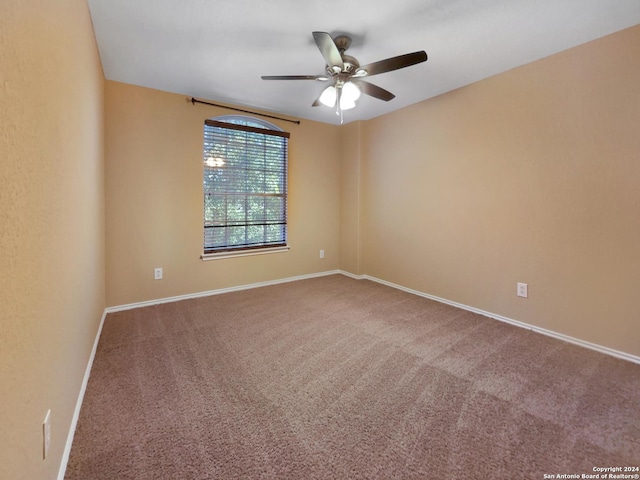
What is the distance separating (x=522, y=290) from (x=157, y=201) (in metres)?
3.79

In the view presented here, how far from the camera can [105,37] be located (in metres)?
2.19

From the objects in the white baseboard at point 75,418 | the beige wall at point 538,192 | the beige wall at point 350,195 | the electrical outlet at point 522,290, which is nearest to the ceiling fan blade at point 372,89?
the beige wall at point 538,192

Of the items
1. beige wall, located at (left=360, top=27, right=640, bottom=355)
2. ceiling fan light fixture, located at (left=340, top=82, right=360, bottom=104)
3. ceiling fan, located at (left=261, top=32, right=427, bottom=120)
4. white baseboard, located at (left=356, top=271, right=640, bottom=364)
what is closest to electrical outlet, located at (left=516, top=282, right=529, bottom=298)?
beige wall, located at (left=360, top=27, right=640, bottom=355)

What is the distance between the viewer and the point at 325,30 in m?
2.09

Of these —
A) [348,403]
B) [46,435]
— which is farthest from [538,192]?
[46,435]

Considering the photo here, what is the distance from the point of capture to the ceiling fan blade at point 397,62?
1846 mm

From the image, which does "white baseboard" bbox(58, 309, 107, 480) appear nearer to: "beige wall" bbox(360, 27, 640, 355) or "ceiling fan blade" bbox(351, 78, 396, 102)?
"ceiling fan blade" bbox(351, 78, 396, 102)

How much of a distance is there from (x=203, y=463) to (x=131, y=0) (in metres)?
2.60

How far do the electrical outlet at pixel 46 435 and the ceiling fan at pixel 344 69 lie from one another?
2162 mm

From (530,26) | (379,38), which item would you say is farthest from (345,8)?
(530,26)

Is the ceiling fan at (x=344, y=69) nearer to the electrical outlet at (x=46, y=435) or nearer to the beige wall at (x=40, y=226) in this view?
the beige wall at (x=40, y=226)

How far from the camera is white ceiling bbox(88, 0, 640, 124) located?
6.11ft

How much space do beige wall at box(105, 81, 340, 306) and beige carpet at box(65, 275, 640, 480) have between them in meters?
0.62

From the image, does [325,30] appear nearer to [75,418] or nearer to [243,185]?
[243,185]
